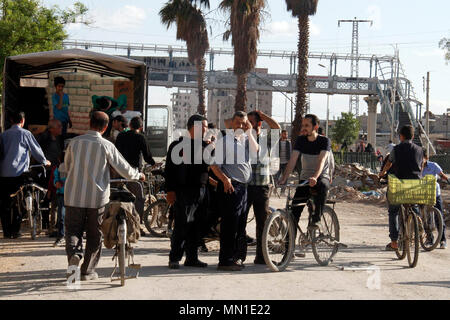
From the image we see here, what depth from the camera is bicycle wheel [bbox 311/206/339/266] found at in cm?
944

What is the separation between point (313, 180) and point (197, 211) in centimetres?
152

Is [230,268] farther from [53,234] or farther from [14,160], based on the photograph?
[14,160]

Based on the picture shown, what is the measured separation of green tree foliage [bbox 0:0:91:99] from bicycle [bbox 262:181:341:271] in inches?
720

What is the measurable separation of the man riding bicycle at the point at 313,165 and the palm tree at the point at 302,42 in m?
22.8

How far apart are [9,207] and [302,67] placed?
2336 centimetres

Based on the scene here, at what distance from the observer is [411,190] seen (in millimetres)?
10000

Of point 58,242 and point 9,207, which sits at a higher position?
point 9,207

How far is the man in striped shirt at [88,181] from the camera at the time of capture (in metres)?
7.74

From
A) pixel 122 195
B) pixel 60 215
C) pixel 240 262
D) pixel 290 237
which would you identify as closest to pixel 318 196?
pixel 290 237

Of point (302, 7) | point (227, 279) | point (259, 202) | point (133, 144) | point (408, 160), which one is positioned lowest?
point (227, 279)

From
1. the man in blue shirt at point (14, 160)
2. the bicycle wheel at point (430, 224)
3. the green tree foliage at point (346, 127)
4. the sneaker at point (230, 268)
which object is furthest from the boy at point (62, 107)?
the green tree foliage at point (346, 127)

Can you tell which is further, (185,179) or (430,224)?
(430,224)

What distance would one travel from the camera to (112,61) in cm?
1498

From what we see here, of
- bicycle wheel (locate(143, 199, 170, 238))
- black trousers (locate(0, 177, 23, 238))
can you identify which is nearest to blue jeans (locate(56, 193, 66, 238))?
black trousers (locate(0, 177, 23, 238))
